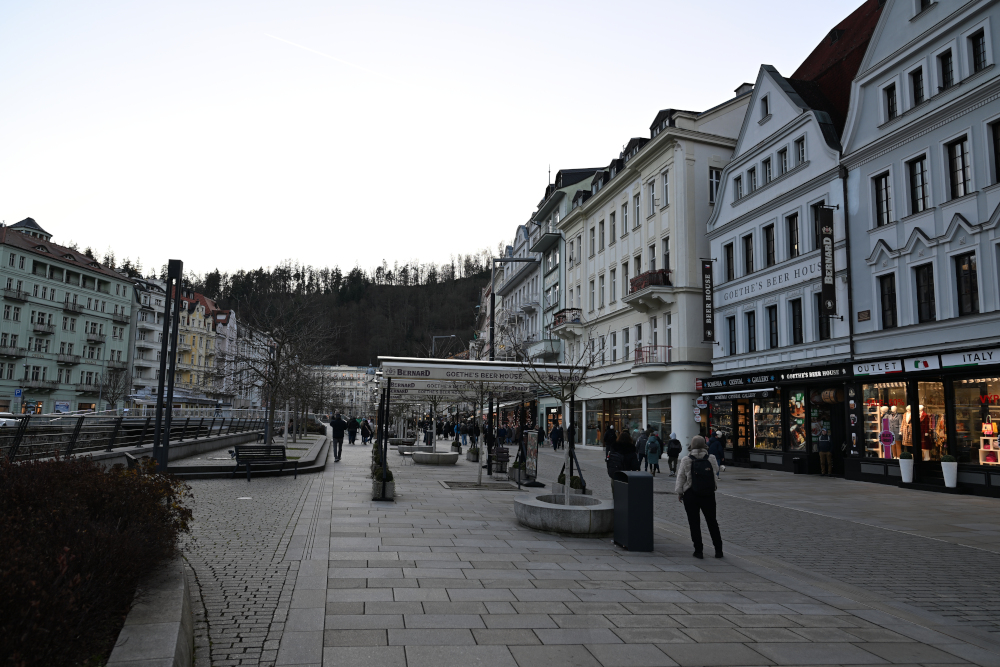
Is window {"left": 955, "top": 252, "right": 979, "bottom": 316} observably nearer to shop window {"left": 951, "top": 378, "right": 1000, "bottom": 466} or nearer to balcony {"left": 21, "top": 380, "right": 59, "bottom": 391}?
shop window {"left": 951, "top": 378, "right": 1000, "bottom": 466}

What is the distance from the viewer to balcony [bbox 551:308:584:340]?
161 feet

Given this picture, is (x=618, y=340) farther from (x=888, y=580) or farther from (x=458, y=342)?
(x=458, y=342)

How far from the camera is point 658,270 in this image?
123 ft

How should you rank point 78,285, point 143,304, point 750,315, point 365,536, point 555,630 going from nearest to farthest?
point 555,630
point 365,536
point 750,315
point 78,285
point 143,304

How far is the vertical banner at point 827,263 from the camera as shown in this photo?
997 inches

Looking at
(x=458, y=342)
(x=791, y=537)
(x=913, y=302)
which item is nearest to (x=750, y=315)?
(x=913, y=302)

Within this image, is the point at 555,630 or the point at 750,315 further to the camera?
the point at 750,315

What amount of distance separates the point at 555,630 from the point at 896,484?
1984 cm

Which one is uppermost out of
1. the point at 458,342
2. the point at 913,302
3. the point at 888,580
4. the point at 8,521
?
the point at 458,342

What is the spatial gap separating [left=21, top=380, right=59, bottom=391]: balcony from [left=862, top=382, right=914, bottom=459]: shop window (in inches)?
2997

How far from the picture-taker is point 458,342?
8800 cm

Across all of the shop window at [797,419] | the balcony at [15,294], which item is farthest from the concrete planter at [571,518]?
the balcony at [15,294]

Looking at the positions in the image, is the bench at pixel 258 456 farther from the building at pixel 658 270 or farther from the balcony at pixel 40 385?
the balcony at pixel 40 385

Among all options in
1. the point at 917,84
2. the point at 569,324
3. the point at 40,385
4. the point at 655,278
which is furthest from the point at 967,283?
the point at 40,385
